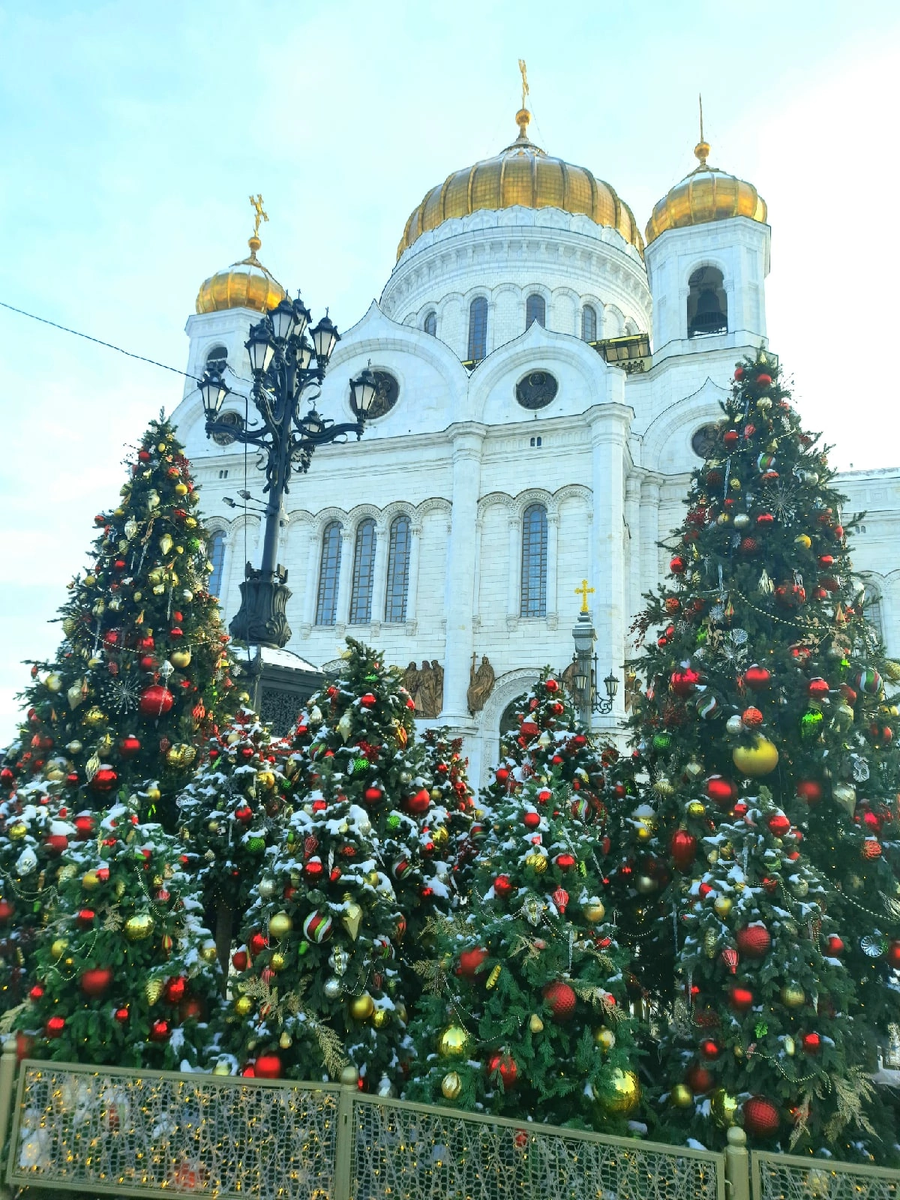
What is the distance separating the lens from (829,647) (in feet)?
18.0

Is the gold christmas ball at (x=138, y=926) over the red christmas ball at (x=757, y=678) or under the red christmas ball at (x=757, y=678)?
under

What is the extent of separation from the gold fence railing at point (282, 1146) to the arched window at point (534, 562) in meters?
16.5

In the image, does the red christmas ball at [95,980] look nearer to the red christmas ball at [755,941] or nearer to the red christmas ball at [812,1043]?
the red christmas ball at [755,941]

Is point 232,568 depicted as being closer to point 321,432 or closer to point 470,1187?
point 321,432

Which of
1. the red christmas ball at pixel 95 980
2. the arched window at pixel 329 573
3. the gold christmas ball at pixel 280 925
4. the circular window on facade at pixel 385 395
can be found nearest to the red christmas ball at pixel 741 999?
the gold christmas ball at pixel 280 925

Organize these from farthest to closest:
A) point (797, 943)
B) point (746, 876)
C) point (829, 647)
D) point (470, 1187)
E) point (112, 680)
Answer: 1. point (112, 680)
2. point (829, 647)
3. point (746, 876)
4. point (797, 943)
5. point (470, 1187)

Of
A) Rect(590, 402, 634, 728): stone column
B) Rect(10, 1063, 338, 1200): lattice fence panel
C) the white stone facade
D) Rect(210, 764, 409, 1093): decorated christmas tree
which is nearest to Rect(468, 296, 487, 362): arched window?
→ the white stone facade

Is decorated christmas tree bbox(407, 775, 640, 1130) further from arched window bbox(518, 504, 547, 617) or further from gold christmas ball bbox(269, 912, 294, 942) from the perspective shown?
arched window bbox(518, 504, 547, 617)

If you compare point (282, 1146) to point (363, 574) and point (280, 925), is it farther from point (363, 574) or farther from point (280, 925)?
point (363, 574)

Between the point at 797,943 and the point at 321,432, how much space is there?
7.19m

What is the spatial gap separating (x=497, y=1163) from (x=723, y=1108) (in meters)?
1.24

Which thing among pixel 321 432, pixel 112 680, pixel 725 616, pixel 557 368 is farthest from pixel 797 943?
pixel 557 368

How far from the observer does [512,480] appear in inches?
826

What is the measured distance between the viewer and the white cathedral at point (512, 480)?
64.5 feet
